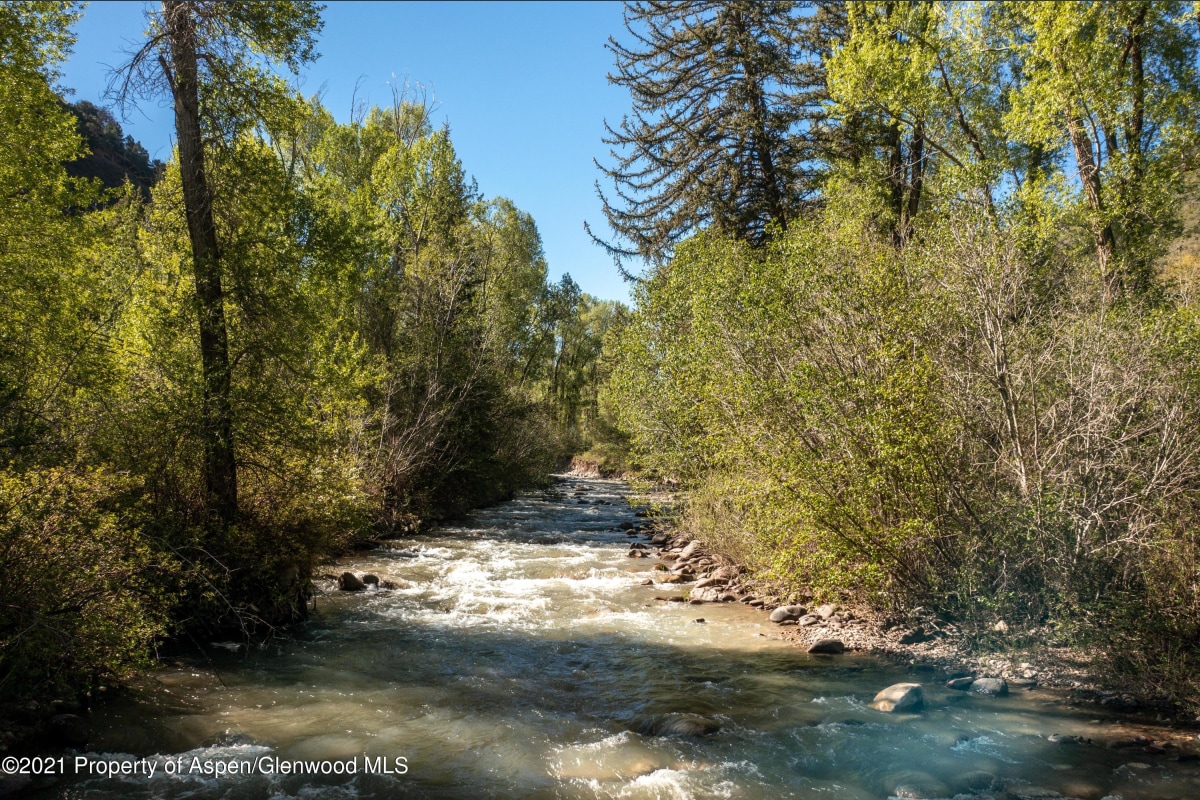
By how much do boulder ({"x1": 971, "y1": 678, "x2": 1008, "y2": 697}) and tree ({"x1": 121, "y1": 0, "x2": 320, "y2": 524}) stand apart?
10246 millimetres

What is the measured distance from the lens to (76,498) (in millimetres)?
6512

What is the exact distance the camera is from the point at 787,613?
425 inches

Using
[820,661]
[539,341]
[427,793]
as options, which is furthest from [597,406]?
[427,793]

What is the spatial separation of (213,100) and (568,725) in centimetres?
1030

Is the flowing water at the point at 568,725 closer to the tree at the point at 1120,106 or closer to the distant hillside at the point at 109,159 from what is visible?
the tree at the point at 1120,106

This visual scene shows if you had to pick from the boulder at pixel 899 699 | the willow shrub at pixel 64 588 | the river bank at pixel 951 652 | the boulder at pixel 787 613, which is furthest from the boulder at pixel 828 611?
the willow shrub at pixel 64 588

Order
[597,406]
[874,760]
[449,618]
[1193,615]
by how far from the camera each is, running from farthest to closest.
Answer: [597,406], [449,618], [1193,615], [874,760]

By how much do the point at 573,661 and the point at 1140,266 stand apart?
50.0ft

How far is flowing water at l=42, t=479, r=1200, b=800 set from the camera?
5.59 m

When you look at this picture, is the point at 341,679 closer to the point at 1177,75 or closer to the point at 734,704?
the point at 734,704

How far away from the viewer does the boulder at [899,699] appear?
7.11m

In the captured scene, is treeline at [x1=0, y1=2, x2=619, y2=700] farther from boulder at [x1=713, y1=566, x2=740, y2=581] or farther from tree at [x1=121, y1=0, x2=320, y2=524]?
boulder at [x1=713, y1=566, x2=740, y2=581]

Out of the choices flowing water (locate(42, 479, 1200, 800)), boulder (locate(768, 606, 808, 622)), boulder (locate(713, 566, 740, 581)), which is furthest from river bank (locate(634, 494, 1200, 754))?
boulder (locate(713, 566, 740, 581))

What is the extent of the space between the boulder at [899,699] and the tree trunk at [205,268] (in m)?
8.99
